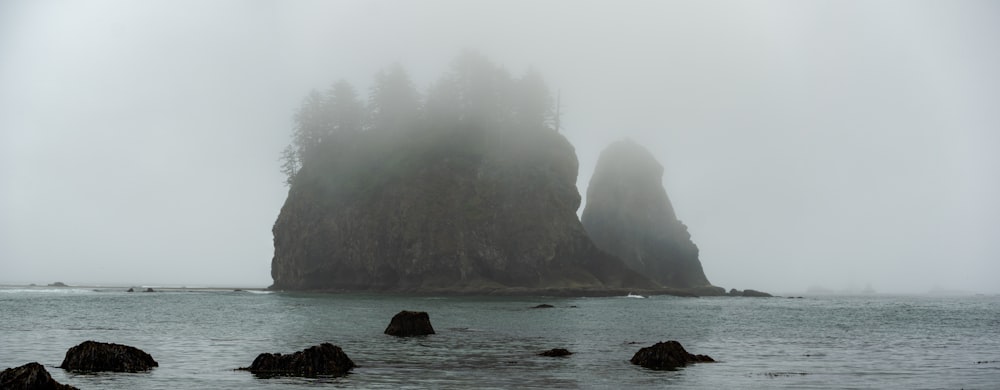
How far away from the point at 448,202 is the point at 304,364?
91.9 metres

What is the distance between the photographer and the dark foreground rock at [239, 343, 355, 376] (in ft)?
86.8

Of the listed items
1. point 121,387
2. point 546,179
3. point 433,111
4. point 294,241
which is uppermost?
point 433,111

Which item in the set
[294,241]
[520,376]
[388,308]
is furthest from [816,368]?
[294,241]

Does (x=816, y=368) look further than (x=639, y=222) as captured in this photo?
No

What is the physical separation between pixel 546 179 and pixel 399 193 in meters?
24.8

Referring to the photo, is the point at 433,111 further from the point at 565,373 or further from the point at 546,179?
the point at 565,373

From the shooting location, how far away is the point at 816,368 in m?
29.6

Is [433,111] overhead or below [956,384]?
overhead

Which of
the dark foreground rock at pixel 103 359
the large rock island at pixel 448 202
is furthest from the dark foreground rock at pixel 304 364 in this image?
the large rock island at pixel 448 202

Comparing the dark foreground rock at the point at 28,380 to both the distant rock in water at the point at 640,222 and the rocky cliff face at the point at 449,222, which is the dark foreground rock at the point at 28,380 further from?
the distant rock in water at the point at 640,222

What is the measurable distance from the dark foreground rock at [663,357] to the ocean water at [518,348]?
2.27ft

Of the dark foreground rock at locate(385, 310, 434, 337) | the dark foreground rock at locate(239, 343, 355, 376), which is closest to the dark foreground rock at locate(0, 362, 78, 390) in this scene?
the dark foreground rock at locate(239, 343, 355, 376)

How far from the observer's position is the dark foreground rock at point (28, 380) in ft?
63.7

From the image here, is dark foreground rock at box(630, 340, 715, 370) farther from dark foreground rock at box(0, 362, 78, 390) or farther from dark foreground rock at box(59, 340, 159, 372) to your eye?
dark foreground rock at box(0, 362, 78, 390)
